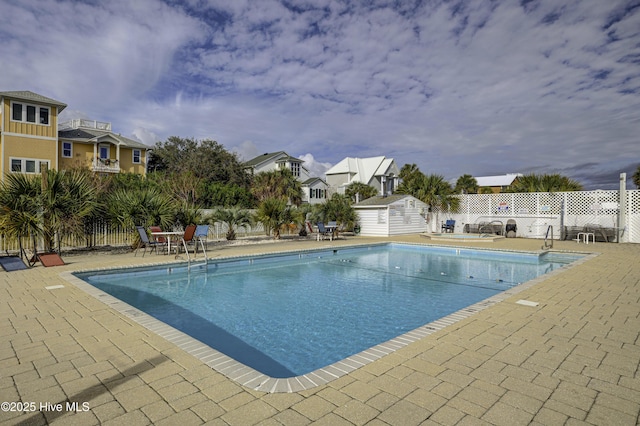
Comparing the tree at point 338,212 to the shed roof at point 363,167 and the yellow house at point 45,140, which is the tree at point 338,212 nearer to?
the yellow house at point 45,140

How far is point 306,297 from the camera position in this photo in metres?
8.03

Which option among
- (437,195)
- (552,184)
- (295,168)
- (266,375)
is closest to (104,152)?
(295,168)

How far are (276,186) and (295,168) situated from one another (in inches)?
533

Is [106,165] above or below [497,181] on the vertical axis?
below

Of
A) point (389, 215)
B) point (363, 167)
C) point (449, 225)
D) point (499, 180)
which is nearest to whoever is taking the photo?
point (389, 215)

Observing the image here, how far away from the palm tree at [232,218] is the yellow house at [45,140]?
1698cm

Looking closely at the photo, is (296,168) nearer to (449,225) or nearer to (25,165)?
(449,225)

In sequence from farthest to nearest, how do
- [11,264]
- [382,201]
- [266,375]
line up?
[382,201] → [11,264] → [266,375]

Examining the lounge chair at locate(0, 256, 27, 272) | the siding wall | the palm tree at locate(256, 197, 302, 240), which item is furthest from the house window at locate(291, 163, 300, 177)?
the lounge chair at locate(0, 256, 27, 272)

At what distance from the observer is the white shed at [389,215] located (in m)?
21.8

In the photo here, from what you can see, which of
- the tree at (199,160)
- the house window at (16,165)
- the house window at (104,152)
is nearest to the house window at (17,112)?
the house window at (16,165)

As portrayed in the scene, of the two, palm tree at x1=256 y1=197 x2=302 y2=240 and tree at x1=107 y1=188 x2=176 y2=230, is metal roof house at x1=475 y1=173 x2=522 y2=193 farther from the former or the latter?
tree at x1=107 y1=188 x2=176 y2=230

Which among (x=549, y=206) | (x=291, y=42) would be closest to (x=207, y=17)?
(x=291, y=42)

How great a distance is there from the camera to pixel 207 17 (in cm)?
1402
